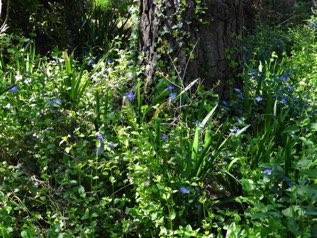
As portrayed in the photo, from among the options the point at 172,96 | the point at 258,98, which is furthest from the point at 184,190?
the point at 258,98

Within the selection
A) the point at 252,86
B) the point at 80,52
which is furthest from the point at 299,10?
the point at 252,86

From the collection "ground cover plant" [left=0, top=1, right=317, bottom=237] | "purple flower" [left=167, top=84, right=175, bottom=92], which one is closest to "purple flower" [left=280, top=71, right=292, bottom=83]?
"ground cover plant" [left=0, top=1, right=317, bottom=237]

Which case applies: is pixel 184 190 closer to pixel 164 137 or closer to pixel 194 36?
pixel 164 137

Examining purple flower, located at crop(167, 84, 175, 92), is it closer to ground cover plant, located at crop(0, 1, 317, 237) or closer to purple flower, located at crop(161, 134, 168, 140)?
ground cover plant, located at crop(0, 1, 317, 237)

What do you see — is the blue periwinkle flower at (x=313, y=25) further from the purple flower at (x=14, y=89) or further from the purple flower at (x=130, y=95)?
the purple flower at (x=14, y=89)

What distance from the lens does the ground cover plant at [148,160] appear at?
2.31m

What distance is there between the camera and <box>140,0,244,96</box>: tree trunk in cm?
328

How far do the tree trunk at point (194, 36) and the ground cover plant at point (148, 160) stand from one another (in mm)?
89

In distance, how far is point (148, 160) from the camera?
2.53m

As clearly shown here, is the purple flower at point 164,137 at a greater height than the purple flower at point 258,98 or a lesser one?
lesser

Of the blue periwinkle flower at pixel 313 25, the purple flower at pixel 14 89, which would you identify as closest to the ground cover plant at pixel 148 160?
the purple flower at pixel 14 89

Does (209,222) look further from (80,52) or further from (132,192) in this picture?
(80,52)

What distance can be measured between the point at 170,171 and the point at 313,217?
2.53ft

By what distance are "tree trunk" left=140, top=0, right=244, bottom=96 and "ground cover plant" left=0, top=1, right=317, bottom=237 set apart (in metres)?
0.09
